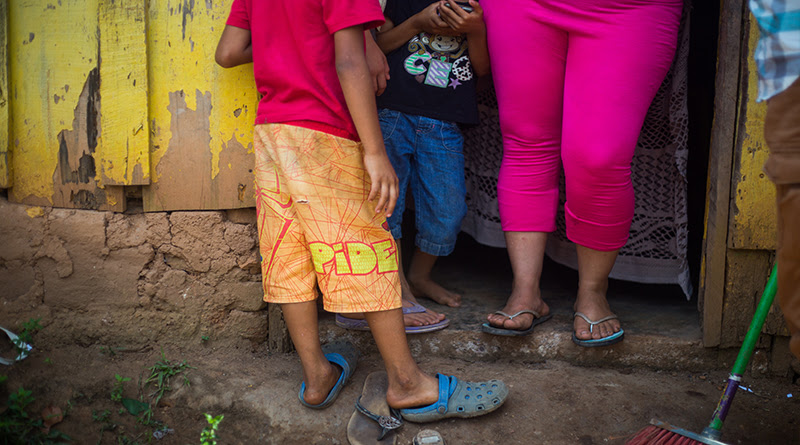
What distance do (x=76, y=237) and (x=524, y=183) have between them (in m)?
1.73

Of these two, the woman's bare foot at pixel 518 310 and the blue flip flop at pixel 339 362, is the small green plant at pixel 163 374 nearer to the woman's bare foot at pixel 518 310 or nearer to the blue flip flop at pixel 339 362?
the blue flip flop at pixel 339 362

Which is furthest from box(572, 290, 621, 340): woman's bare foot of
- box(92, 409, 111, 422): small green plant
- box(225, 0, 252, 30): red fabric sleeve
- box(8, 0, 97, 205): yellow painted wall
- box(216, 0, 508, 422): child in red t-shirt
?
box(8, 0, 97, 205): yellow painted wall

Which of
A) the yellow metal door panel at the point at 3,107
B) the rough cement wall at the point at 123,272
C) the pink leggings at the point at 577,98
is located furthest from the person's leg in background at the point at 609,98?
the yellow metal door panel at the point at 3,107

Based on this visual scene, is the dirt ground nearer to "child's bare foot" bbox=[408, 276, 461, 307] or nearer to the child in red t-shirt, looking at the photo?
the child in red t-shirt

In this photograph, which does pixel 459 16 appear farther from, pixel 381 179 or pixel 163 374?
pixel 163 374

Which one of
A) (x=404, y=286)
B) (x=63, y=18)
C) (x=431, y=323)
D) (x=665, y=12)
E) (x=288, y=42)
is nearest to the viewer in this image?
(x=288, y=42)

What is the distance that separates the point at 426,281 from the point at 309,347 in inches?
32.1

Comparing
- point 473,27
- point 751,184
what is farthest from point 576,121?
point 751,184

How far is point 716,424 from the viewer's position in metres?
1.74

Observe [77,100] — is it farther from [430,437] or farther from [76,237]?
[430,437]

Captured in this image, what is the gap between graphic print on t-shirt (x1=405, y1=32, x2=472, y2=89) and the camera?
2.36m

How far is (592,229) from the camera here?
2189 millimetres

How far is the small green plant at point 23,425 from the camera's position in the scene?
1.84m

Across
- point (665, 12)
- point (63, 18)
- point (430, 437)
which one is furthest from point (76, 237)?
point (665, 12)
